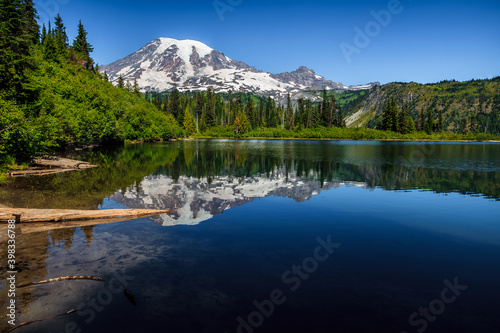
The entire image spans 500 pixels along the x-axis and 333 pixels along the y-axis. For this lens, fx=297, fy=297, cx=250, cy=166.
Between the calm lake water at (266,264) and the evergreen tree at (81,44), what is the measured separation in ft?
473

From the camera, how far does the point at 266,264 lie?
37.0 ft

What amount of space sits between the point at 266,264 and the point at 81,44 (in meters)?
167

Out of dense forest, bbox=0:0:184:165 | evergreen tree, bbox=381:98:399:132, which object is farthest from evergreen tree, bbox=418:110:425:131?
dense forest, bbox=0:0:184:165

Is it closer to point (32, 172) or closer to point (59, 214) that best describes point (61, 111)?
point (32, 172)

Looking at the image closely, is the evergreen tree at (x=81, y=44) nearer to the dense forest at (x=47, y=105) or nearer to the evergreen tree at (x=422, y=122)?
the dense forest at (x=47, y=105)

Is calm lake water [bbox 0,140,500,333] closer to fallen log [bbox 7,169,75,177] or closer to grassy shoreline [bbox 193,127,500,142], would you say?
fallen log [bbox 7,169,75,177]

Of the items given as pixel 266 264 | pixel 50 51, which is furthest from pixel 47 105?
pixel 50 51

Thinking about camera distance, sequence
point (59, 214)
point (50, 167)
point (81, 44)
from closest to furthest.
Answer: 1. point (59, 214)
2. point (50, 167)
3. point (81, 44)

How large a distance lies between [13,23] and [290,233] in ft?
185

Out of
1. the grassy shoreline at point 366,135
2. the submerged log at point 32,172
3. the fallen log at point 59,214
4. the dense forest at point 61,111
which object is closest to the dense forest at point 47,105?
the dense forest at point 61,111

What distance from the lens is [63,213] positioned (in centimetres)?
1534

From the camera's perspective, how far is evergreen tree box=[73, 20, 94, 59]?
462ft

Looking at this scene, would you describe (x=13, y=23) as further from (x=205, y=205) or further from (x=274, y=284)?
(x=274, y=284)

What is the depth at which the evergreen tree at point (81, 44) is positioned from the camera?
14079 centimetres
